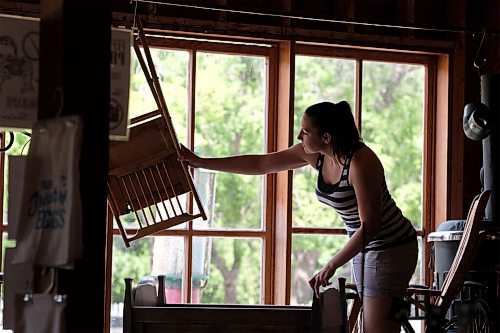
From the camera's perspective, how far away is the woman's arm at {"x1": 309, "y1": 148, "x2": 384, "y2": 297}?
11.2 feet

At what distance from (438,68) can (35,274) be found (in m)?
4.24

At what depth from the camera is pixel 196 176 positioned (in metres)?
5.33

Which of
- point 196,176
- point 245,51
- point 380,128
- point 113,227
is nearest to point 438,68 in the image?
point 380,128

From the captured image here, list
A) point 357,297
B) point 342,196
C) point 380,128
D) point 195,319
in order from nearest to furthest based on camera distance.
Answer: point 195,319
point 342,196
point 357,297
point 380,128

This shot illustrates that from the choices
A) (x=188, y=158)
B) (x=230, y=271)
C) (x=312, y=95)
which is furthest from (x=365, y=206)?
(x=312, y=95)

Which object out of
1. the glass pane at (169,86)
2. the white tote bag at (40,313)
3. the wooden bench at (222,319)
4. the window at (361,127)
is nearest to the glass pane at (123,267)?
the glass pane at (169,86)

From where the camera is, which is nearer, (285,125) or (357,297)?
(357,297)

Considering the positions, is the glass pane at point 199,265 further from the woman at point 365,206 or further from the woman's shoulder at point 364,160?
the woman's shoulder at point 364,160

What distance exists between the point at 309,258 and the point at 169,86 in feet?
5.75

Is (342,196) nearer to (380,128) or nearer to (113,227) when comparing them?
(113,227)

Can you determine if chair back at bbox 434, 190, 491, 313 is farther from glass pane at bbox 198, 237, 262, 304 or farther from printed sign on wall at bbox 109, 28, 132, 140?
printed sign on wall at bbox 109, 28, 132, 140

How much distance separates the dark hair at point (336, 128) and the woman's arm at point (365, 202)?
0.09 meters

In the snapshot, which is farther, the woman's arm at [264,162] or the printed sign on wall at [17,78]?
the woman's arm at [264,162]

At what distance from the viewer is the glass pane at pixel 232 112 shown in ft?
17.5
